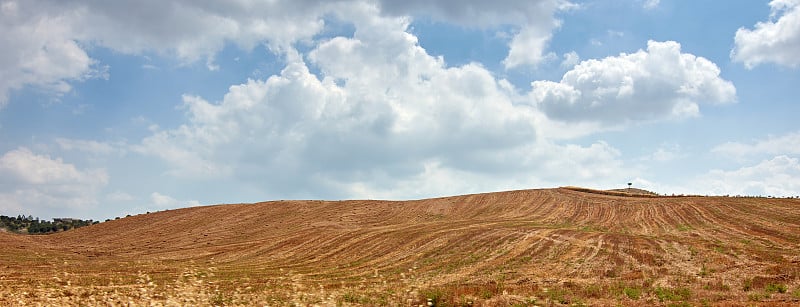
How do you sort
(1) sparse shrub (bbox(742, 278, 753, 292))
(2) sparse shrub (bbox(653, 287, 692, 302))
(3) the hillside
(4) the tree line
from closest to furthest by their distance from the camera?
(2) sparse shrub (bbox(653, 287, 692, 302)) → (1) sparse shrub (bbox(742, 278, 753, 292)) → (3) the hillside → (4) the tree line

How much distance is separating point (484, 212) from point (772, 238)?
2930 centimetres

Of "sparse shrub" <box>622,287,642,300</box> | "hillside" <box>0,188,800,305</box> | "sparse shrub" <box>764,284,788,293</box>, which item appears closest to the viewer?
"sparse shrub" <box>622,287,642,300</box>

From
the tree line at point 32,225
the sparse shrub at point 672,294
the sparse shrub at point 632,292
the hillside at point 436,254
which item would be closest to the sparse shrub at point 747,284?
the hillside at point 436,254

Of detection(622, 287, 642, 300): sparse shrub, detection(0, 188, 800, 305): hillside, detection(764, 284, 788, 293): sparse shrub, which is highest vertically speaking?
detection(0, 188, 800, 305): hillside

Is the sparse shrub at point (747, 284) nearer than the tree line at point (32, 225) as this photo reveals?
Yes

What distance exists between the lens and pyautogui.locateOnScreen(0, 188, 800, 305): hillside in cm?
2469

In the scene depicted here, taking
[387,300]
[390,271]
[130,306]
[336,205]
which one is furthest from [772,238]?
[336,205]

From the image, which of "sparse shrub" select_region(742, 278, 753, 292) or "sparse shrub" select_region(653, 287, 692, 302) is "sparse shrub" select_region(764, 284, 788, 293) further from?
"sparse shrub" select_region(653, 287, 692, 302)

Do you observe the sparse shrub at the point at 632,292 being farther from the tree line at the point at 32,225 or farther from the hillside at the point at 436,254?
the tree line at the point at 32,225

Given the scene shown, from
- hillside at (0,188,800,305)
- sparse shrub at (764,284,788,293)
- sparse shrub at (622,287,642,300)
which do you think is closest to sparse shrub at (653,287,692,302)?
hillside at (0,188,800,305)

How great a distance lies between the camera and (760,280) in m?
25.7

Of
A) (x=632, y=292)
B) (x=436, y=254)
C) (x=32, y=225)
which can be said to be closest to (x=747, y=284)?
(x=632, y=292)

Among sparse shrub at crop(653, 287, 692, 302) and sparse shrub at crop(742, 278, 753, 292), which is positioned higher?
sparse shrub at crop(742, 278, 753, 292)

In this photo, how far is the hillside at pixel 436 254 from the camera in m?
24.7
